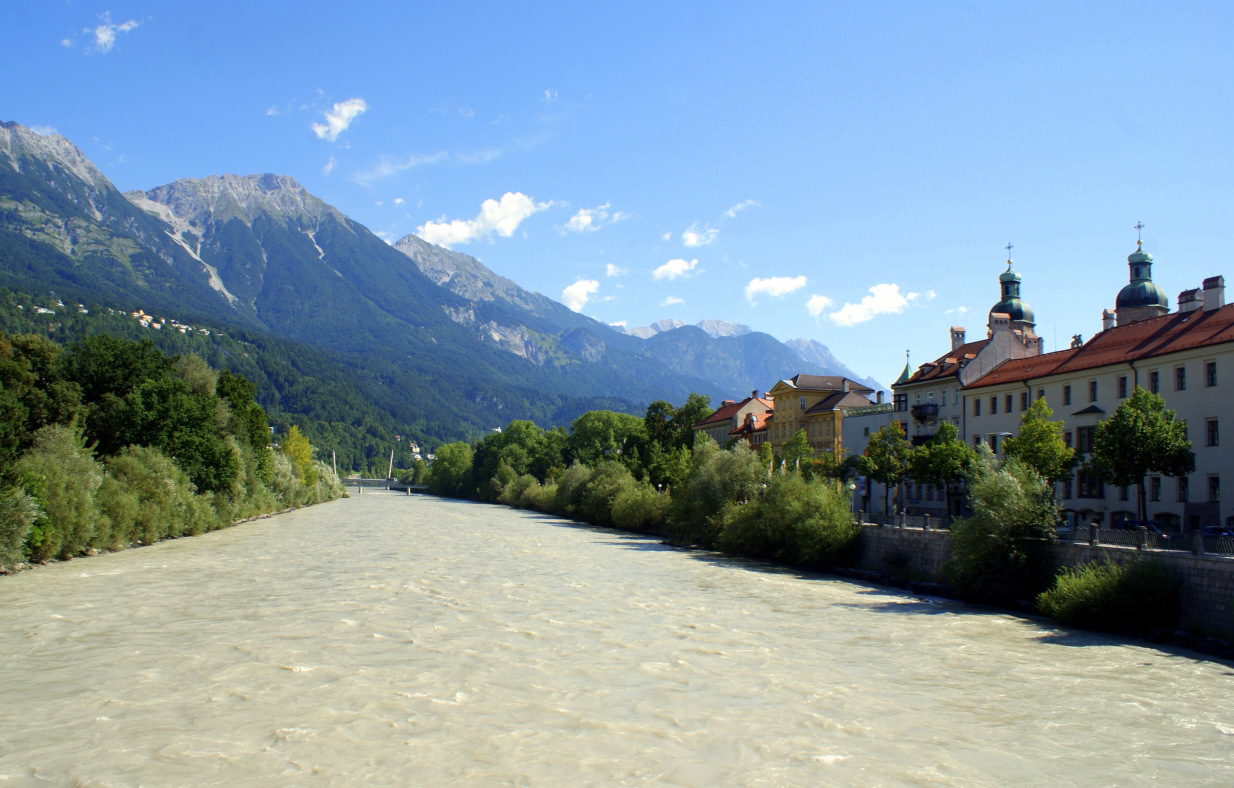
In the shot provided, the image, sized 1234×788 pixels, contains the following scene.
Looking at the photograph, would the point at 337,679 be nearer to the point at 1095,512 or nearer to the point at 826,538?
the point at 826,538

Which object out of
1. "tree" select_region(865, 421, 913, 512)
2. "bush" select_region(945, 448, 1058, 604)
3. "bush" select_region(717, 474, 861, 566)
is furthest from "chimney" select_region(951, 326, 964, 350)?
"bush" select_region(945, 448, 1058, 604)

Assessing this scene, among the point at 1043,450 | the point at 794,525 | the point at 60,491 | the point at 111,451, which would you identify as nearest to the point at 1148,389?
the point at 1043,450

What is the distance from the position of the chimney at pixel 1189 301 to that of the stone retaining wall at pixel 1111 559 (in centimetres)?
2530

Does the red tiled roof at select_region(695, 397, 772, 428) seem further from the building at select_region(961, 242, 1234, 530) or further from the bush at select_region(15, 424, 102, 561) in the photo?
the bush at select_region(15, 424, 102, 561)

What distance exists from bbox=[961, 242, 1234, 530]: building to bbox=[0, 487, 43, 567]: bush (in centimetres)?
4784

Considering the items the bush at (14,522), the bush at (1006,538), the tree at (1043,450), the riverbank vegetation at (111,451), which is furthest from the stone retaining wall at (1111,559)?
the riverbank vegetation at (111,451)

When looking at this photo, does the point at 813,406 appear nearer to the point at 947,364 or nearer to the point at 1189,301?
the point at 947,364

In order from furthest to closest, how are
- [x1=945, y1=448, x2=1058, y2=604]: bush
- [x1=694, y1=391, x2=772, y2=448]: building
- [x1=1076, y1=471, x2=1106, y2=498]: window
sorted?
[x1=694, y1=391, x2=772, y2=448]: building
[x1=1076, y1=471, x2=1106, y2=498]: window
[x1=945, y1=448, x2=1058, y2=604]: bush

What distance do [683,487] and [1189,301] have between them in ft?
114

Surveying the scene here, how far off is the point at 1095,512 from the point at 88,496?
54.4 meters

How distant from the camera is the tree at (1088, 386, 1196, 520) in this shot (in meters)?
38.7

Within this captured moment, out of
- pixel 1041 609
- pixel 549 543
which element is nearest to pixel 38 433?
pixel 549 543

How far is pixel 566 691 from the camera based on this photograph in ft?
62.5

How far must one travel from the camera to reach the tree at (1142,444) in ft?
127
